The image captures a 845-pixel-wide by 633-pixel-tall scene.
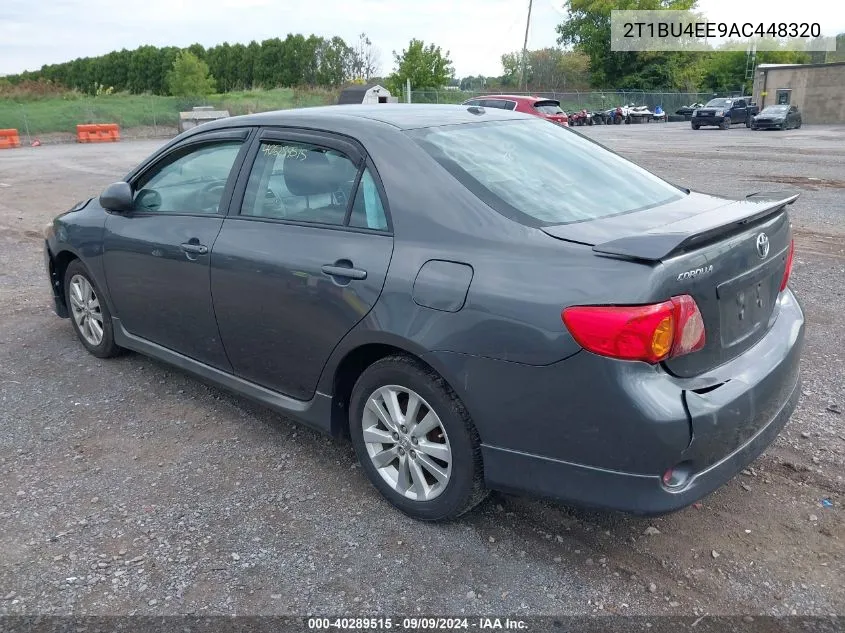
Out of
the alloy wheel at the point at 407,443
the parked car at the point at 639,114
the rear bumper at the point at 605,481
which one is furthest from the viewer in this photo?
the parked car at the point at 639,114

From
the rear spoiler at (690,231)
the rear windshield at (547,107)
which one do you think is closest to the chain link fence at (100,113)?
the rear windshield at (547,107)

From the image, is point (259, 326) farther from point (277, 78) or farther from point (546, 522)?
point (277, 78)

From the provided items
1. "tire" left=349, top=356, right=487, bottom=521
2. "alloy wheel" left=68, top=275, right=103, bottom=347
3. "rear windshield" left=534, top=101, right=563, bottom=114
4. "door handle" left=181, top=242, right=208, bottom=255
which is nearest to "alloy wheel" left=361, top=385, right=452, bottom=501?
"tire" left=349, top=356, right=487, bottom=521

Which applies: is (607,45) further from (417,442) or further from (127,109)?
(417,442)

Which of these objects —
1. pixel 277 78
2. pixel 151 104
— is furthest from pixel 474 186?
pixel 277 78

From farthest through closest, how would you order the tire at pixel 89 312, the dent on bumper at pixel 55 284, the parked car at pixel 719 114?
the parked car at pixel 719 114
the dent on bumper at pixel 55 284
the tire at pixel 89 312

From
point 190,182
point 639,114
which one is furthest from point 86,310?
point 639,114

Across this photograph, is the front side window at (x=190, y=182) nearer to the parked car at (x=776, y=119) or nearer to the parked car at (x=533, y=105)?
the parked car at (x=533, y=105)

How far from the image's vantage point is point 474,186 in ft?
9.57

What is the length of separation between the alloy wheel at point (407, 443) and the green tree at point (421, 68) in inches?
2012

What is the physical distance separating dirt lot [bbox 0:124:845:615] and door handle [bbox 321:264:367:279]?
1.01 metres

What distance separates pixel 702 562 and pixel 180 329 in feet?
9.23

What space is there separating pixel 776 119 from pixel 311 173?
125 feet

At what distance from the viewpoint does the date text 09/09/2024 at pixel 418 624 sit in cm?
250
